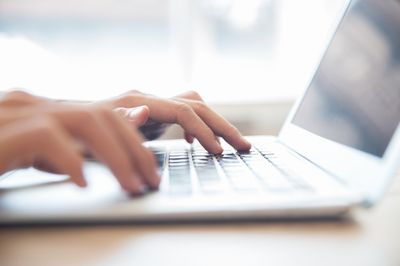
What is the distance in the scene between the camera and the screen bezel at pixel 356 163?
1.19 feet

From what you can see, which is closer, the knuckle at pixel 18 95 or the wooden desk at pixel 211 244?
the wooden desk at pixel 211 244

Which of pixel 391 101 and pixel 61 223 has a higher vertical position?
pixel 391 101

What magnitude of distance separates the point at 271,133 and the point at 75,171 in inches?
52.4

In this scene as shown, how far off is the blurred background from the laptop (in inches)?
45.2

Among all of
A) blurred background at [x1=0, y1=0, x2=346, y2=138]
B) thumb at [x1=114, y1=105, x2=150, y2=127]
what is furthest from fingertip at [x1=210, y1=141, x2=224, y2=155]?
blurred background at [x1=0, y1=0, x2=346, y2=138]

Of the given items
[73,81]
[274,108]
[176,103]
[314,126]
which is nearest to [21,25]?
[73,81]

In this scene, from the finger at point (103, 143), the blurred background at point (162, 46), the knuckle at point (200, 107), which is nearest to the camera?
the finger at point (103, 143)

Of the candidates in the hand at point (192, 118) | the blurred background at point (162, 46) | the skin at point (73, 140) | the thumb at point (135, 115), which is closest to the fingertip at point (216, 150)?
the hand at point (192, 118)

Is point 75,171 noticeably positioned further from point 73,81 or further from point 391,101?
point 73,81

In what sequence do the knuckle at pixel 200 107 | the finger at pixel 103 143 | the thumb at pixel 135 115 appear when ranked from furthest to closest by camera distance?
the knuckle at pixel 200 107, the thumb at pixel 135 115, the finger at pixel 103 143

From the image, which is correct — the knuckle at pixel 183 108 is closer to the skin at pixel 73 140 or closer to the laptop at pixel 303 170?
the laptop at pixel 303 170

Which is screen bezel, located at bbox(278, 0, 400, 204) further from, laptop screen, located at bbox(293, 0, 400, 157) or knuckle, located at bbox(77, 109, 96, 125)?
knuckle, located at bbox(77, 109, 96, 125)

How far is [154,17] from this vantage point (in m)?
1.87

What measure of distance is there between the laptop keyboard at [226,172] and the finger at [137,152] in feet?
0.06
